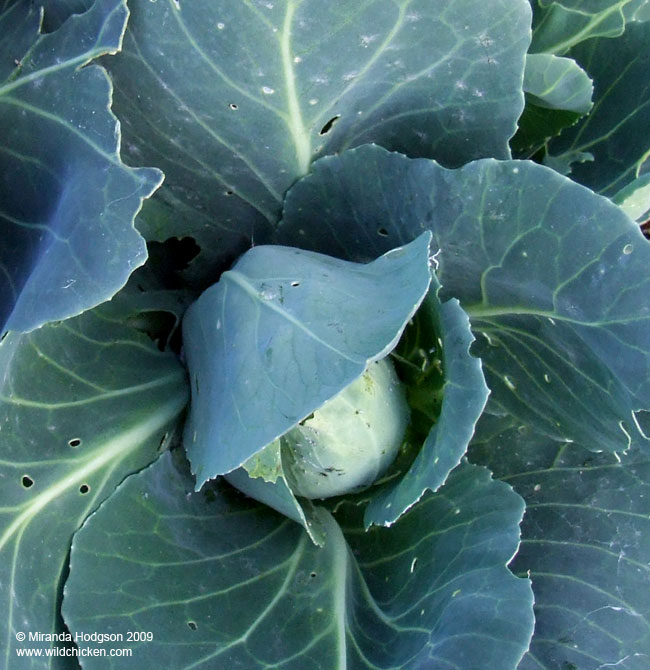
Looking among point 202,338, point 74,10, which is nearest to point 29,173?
point 74,10

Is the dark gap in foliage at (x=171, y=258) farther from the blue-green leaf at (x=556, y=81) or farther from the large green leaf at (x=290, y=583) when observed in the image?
the blue-green leaf at (x=556, y=81)

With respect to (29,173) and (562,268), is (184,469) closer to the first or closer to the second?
(29,173)

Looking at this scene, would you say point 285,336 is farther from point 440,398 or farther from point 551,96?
point 551,96

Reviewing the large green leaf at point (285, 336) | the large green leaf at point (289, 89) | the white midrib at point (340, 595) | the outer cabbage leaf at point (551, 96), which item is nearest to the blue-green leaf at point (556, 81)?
the outer cabbage leaf at point (551, 96)

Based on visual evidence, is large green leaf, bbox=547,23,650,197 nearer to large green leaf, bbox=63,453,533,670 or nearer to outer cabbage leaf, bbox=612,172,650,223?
outer cabbage leaf, bbox=612,172,650,223

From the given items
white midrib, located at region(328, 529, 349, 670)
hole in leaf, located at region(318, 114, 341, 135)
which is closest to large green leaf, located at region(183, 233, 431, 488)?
hole in leaf, located at region(318, 114, 341, 135)

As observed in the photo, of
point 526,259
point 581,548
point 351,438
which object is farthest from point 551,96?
point 581,548

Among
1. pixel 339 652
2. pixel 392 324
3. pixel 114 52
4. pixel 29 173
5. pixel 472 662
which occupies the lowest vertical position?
pixel 339 652
